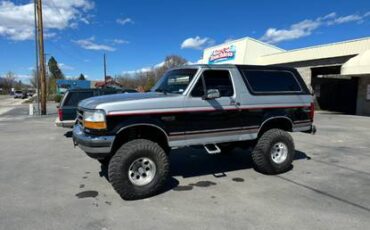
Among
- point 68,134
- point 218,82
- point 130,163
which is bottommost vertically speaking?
point 68,134

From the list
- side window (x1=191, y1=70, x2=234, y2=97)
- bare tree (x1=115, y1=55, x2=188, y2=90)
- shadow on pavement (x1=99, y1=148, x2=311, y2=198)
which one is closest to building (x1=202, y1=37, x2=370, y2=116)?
shadow on pavement (x1=99, y1=148, x2=311, y2=198)

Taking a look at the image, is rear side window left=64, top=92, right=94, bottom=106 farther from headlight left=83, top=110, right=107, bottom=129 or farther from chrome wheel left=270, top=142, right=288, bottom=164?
chrome wheel left=270, top=142, right=288, bottom=164

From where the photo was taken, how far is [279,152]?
7.08m

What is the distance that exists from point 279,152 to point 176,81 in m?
2.67

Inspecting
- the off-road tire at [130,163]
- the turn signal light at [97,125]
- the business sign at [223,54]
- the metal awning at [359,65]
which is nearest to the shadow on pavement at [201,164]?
the off-road tire at [130,163]

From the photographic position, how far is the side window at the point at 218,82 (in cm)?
614

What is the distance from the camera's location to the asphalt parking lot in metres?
4.47

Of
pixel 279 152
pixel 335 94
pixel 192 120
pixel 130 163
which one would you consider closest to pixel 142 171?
pixel 130 163

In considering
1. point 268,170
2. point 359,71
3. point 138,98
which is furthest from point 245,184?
point 359,71

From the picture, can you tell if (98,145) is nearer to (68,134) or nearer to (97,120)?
(97,120)

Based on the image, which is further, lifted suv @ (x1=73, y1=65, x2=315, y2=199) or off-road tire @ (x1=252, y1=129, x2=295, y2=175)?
off-road tire @ (x1=252, y1=129, x2=295, y2=175)

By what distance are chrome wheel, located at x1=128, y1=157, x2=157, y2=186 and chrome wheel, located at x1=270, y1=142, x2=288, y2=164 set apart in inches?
109

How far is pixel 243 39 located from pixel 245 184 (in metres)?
28.1

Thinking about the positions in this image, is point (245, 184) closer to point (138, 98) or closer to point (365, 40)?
point (138, 98)
